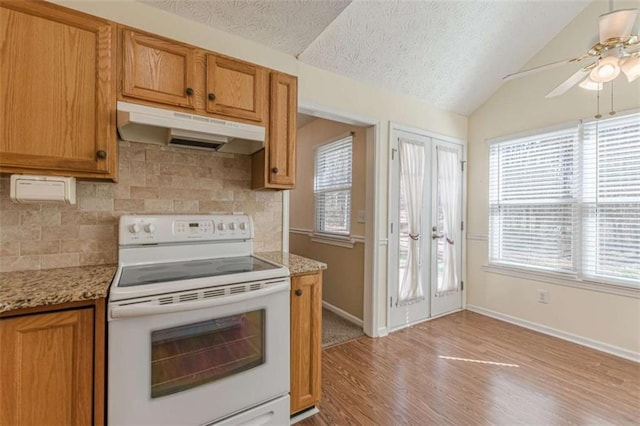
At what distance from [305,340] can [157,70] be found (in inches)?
69.9

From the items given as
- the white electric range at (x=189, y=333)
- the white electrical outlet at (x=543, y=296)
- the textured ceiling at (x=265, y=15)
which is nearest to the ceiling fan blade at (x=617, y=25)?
the textured ceiling at (x=265, y=15)

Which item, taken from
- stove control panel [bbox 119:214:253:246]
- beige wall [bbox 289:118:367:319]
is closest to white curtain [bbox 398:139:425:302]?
beige wall [bbox 289:118:367:319]

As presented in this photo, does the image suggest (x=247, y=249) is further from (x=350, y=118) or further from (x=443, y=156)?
(x=443, y=156)

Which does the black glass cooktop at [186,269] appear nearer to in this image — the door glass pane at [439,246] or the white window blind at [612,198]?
the door glass pane at [439,246]

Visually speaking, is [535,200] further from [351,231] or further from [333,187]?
[333,187]

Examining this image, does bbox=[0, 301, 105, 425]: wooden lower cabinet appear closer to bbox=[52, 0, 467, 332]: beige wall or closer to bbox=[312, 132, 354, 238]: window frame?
bbox=[52, 0, 467, 332]: beige wall

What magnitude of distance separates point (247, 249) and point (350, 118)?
63.1 inches

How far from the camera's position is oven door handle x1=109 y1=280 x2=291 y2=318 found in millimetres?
1193

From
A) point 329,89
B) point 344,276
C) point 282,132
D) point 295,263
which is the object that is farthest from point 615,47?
point 344,276

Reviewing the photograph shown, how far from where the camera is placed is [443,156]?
3.61 meters

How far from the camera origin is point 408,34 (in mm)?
2551

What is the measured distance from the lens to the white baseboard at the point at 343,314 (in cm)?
329

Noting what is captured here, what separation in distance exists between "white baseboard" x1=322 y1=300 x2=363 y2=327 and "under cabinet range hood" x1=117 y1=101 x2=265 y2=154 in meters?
2.27

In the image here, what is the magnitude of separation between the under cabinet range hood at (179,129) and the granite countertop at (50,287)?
0.78m
